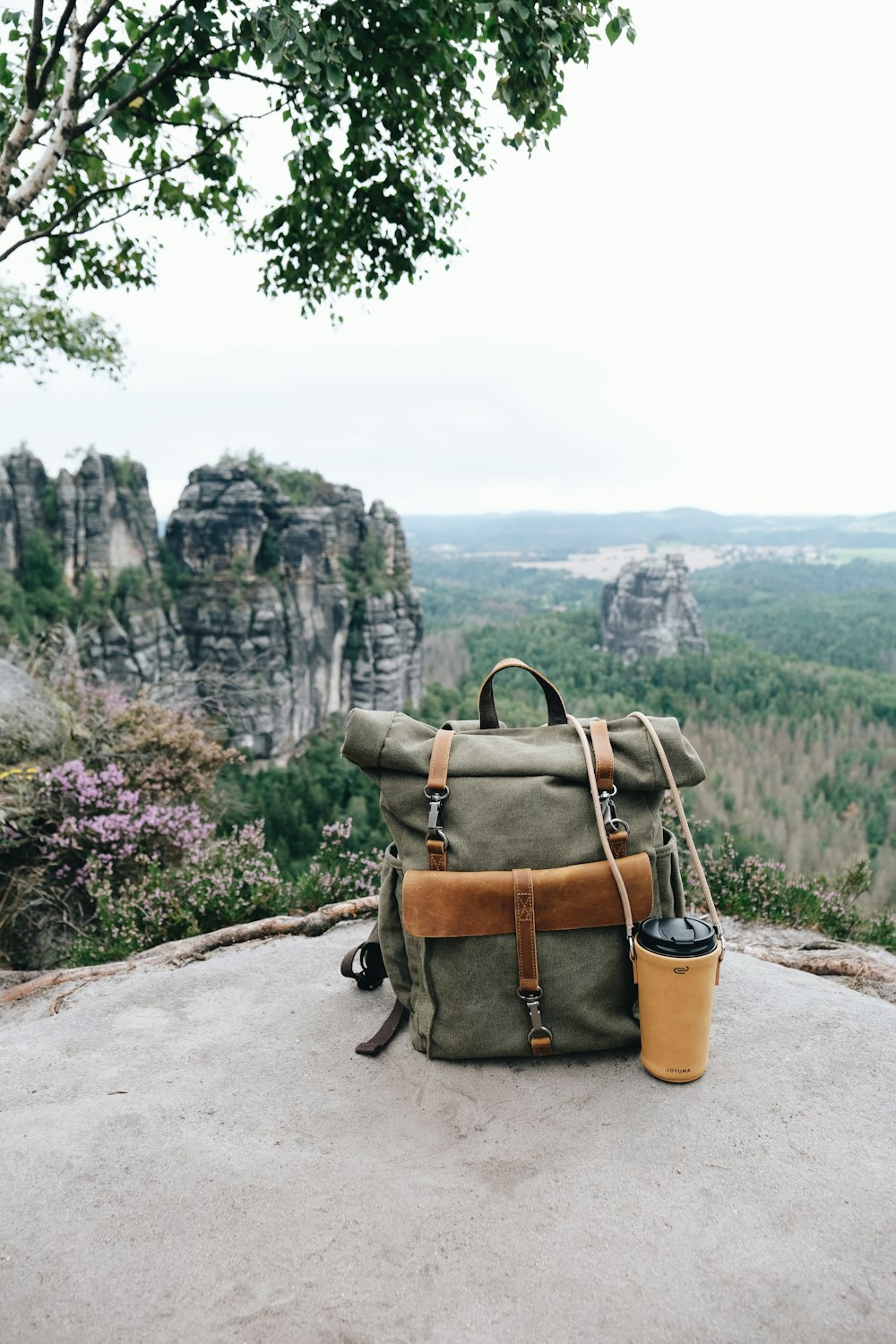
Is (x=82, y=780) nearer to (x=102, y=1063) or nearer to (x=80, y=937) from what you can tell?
(x=80, y=937)

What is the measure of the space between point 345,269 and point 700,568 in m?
197

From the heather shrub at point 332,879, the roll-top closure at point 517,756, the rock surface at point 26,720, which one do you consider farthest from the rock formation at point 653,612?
the roll-top closure at point 517,756

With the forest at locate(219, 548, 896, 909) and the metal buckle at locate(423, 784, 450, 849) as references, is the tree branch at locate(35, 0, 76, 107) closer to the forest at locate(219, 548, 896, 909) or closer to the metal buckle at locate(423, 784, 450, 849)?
the metal buckle at locate(423, 784, 450, 849)

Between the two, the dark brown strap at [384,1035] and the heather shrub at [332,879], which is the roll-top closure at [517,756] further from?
the heather shrub at [332,879]

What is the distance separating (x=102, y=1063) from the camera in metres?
2.75

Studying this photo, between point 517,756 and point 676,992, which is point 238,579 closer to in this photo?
point 517,756

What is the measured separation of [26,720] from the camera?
582cm

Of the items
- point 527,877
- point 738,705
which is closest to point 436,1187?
point 527,877

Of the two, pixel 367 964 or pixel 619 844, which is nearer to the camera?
pixel 619 844

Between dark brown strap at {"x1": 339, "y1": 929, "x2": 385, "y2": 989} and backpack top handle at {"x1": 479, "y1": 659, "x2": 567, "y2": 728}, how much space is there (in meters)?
1.00

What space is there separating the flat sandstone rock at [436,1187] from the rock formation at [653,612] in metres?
90.4

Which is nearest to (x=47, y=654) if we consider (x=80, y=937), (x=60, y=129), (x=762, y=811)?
(x=80, y=937)

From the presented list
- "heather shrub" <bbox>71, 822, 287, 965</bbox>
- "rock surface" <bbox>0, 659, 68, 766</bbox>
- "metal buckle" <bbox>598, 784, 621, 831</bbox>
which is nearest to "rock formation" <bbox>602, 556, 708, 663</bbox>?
"rock surface" <bbox>0, 659, 68, 766</bbox>

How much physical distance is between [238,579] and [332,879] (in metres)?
36.6
